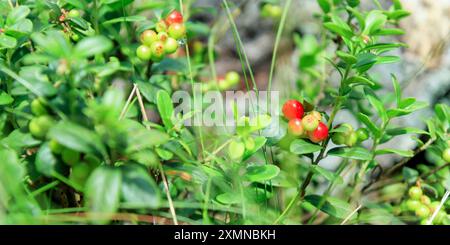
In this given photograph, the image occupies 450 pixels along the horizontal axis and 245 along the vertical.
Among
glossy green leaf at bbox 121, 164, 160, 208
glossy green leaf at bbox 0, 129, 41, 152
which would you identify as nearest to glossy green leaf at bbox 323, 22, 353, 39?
glossy green leaf at bbox 121, 164, 160, 208

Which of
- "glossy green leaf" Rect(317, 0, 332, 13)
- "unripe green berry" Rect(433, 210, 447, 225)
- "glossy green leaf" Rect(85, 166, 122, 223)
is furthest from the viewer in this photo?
"glossy green leaf" Rect(317, 0, 332, 13)

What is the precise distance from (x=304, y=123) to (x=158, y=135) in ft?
1.55

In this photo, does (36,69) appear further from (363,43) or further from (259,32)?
(259,32)

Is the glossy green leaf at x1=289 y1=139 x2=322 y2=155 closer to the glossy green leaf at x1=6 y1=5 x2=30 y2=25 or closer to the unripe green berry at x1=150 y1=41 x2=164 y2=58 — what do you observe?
the unripe green berry at x1=150 y1=41 x2=164 y2=58

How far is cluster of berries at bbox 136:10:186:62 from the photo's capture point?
1.48 meters

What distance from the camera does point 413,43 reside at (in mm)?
2570

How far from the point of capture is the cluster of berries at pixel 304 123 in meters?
1.40

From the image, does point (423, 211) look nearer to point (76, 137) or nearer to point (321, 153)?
point (321, 153)

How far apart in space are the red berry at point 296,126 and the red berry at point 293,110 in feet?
0.05

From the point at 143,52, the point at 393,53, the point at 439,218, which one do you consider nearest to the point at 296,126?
the point at 143,52

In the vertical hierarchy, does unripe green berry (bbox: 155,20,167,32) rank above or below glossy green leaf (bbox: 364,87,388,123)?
above

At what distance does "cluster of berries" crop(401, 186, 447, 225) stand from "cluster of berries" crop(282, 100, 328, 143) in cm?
45

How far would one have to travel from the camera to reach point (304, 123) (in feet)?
4.62
